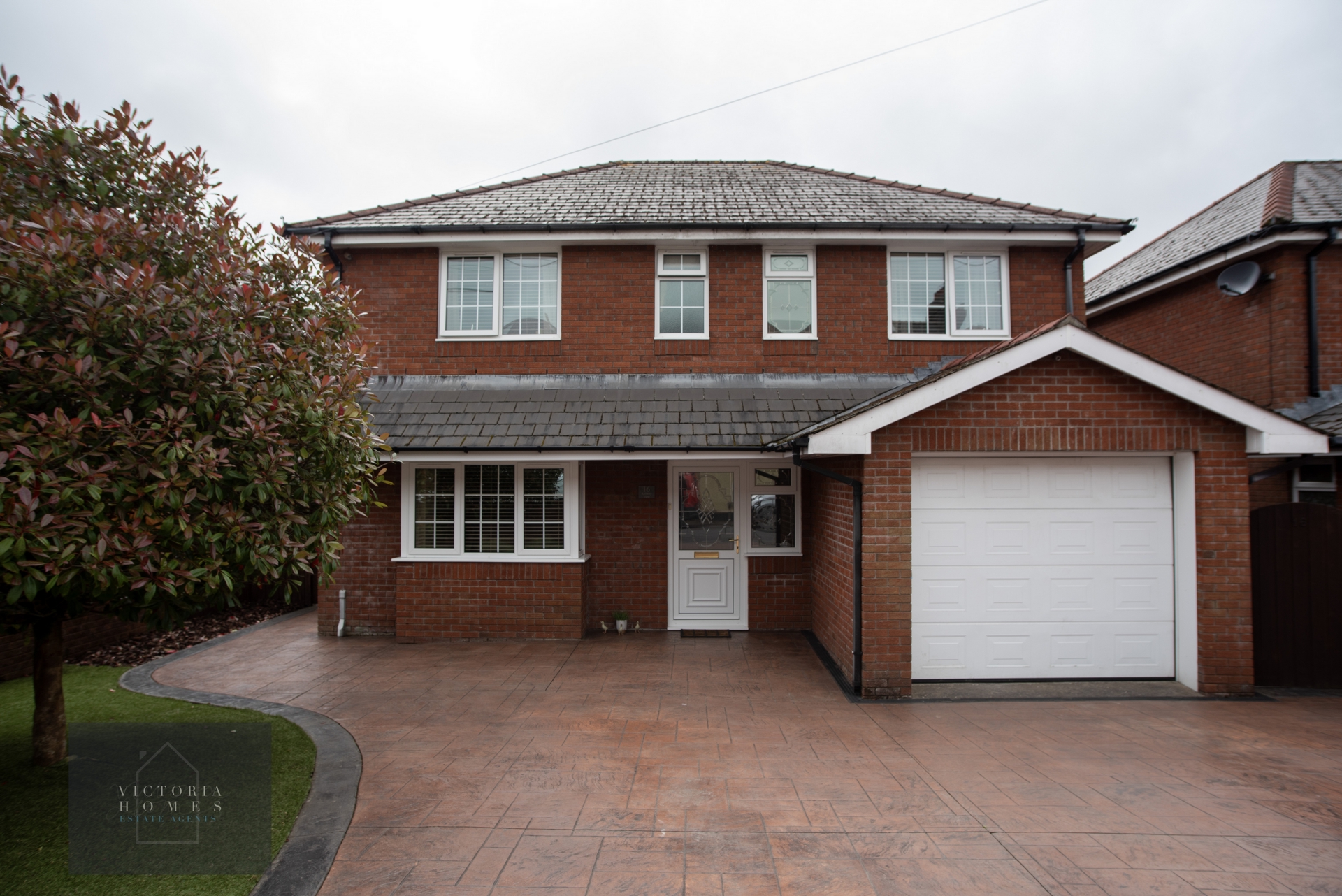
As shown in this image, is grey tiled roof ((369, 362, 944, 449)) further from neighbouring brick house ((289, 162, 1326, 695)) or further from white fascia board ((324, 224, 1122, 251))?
white fascia board ((324, 224, 1122, 251))

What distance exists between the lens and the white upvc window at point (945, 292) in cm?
955

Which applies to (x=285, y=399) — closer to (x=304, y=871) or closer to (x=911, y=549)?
(x=304, y=871)

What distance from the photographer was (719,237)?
30.2 feet

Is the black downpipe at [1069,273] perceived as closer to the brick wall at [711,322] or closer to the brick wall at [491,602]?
the brick wall at [711,322]

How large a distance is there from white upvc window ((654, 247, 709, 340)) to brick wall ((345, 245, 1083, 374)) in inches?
6.5

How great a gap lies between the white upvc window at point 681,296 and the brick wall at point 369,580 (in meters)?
4.51

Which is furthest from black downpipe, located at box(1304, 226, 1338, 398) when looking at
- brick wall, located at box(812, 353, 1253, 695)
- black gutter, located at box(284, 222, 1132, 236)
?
brick wall, located at box(812, 353, 1253, 695)

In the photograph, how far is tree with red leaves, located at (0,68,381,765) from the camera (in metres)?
3.36

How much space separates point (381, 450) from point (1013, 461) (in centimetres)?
759

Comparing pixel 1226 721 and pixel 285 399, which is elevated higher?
pixel 285 399

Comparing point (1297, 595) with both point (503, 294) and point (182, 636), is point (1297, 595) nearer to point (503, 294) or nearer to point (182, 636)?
point (503, 294)

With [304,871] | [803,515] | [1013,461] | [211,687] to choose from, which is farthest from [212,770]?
[1013,461]

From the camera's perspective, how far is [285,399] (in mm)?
4438

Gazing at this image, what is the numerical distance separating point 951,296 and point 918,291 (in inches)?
19.7
